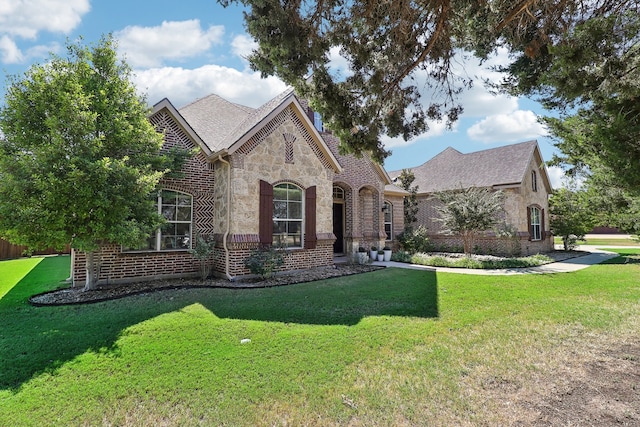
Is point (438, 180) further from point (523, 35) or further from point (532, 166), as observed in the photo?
point (523, 35)

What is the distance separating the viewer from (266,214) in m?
10.2

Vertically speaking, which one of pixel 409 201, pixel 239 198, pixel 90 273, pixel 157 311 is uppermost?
pixel 409 201

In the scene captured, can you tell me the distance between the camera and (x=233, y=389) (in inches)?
135

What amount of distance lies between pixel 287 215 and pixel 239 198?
197 centimetres

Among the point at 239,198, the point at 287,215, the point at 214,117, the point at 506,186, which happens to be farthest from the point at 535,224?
the point at 214,117

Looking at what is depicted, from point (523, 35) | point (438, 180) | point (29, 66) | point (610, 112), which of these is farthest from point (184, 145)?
point (438, 180)

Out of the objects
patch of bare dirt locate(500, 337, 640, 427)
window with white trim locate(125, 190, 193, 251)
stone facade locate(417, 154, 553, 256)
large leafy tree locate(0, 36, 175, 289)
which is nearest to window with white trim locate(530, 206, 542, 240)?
stone facade locate(417, 154, 553, 256)

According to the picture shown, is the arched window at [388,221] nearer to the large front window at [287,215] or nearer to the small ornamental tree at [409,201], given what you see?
the small ornamental tree at [409,201]

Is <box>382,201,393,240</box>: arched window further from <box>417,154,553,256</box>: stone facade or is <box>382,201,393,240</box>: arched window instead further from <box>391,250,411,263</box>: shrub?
<box>417,154,553,256</box>: stone facade

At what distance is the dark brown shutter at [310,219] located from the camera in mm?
11195

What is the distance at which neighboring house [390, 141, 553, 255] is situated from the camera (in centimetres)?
1755

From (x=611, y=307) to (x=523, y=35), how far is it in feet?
19.4

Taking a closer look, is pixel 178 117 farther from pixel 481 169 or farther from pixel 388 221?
pixel 481 169

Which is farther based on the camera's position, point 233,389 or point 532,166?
point 532,166
